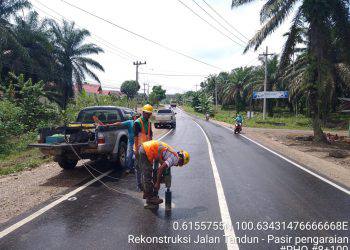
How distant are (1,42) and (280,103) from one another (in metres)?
46.6

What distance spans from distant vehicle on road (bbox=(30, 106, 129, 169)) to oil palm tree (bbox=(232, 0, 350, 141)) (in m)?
14.0

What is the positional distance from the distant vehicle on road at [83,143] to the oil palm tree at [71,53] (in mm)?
28730

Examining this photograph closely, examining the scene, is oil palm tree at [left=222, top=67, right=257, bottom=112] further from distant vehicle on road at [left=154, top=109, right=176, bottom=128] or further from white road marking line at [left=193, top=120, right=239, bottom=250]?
white road marking line at [left=193, top=120, right=239, bottom=250]

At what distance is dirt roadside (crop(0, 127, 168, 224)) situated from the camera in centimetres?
633

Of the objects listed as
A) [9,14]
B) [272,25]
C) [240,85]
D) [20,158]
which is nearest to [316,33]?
[272,25]

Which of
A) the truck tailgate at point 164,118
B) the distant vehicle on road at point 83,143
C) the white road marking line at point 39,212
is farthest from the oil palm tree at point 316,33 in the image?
the white road marking line at point 39,212

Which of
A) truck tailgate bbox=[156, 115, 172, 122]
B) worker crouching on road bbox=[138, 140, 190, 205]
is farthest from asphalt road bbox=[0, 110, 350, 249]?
truck tailgate bbox=[156, 115, 172, 122]

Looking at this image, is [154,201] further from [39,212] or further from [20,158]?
[20,158]

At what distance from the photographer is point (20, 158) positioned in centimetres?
1244

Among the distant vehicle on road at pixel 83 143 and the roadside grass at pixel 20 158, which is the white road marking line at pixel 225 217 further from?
the roadside grass at pixel 20 158

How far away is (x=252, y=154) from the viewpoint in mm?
13992

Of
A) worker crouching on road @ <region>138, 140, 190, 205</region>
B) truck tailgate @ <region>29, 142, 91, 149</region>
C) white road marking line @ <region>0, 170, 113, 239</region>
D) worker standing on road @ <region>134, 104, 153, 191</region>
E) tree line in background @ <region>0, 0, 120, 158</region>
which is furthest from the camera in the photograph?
tree line in background @ <region>0, 0, 120, 158</region>

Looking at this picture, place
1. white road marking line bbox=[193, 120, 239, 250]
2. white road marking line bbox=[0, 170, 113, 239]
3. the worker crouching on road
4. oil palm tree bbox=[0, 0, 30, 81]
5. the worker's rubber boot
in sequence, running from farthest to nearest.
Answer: oil palm tree bbox=[0, 0, 30, 81] < the worker's rubber boot < the worker crouching on road < white road marking line bbox=[0, 170, 113, 239] < white road marking line bbox=[193, 120, 239, 250]

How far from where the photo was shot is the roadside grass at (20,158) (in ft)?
34.4
